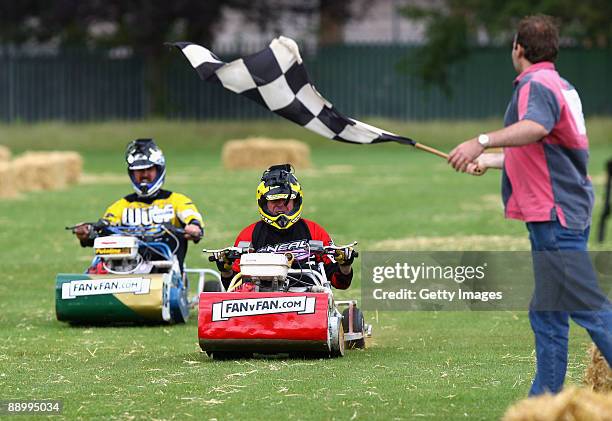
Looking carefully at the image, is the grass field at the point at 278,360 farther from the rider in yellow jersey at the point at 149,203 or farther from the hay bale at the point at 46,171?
the hay bale at the point at 46,171

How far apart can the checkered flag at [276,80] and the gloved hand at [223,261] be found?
5.10ft

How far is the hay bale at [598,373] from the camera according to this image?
691 cm

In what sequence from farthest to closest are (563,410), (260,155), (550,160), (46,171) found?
(260,155) < (46,171) < (550,160) < (563,410)

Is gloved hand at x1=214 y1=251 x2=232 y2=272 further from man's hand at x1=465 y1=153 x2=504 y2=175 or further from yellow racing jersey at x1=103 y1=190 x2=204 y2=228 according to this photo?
man's hand at x1=465 y1=153 x2=504 y2=175

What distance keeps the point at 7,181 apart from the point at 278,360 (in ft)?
53.0

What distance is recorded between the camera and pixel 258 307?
862 cm

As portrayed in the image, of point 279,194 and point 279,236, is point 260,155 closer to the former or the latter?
point 279,236

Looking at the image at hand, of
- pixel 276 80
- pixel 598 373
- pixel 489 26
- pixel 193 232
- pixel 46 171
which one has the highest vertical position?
pixel 489 26

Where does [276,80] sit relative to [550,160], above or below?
above

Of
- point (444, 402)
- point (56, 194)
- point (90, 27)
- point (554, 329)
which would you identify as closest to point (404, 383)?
point (444, 402)

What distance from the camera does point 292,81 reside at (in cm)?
816

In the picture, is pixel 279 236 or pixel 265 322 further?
pixel 279 236

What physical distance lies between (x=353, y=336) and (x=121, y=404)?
2.40 m

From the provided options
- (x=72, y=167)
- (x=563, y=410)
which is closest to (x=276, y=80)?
(x=563, y=410)
